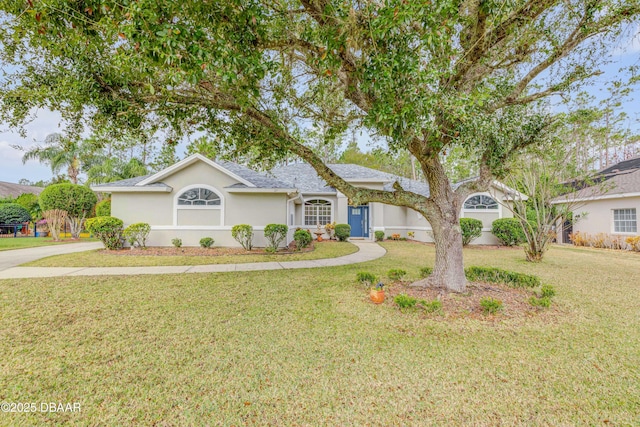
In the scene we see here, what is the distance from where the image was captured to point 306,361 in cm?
326

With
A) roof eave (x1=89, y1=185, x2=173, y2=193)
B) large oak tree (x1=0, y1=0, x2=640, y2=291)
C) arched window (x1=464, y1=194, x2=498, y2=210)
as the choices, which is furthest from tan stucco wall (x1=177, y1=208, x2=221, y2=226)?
arched window (x1=464, y1=194, x2=498, y2=210)

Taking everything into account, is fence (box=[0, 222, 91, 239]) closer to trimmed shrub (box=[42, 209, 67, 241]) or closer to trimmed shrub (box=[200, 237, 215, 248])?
trimmed shrub (box=[42, 209, 67, 241])

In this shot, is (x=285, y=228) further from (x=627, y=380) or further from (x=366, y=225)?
(x=627, y=380)

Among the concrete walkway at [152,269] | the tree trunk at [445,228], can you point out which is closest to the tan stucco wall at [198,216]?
the concrete walkway at [152,269]

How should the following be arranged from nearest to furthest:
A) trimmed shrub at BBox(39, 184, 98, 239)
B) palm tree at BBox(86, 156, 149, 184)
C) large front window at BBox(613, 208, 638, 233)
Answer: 1. large front window at BBox(613, 208, 638, 233)
2. trimmed shrub at BBox(39, 184, 98, 239)
3. palm tree at BBox(86, 156, 149, 184)

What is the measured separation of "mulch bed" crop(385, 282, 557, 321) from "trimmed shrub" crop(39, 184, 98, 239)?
1904cm

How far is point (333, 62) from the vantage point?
4.41 meters

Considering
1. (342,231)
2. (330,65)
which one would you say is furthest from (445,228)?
(342,231)

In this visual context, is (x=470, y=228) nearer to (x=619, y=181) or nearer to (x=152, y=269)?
(x=619, y=181)

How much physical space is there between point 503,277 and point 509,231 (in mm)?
10355

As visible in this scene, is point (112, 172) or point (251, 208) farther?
point (112, 172)

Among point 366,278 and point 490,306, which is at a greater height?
point 366,278

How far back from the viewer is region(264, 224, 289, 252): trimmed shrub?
461 inches

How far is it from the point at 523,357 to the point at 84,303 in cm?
700
